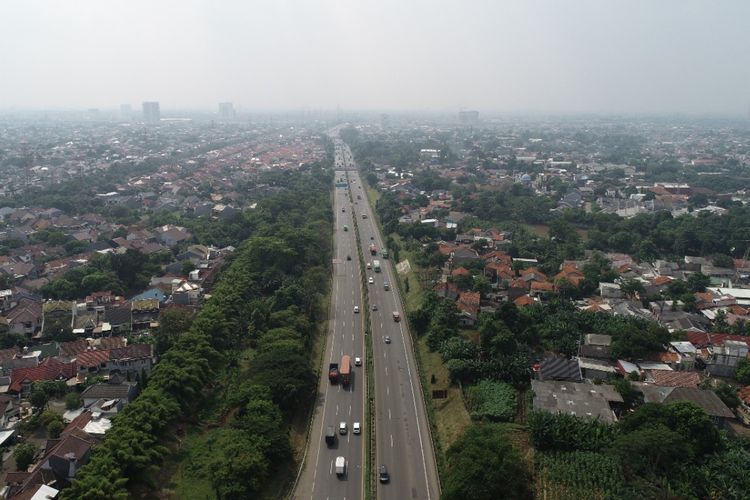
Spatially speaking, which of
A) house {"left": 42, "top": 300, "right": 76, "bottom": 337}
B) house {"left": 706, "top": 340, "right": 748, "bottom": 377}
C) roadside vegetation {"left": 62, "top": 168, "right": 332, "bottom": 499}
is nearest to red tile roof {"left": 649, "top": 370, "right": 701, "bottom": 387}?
house {"left": 706, "top": 340, "right": 748, "bottom": 377}

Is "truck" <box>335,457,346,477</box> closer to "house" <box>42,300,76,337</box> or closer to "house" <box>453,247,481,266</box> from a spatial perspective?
"house" <box>42,300,76,337</box>

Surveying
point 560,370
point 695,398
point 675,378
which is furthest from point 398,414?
point 675,378

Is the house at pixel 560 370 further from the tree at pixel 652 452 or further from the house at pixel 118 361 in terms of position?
the house at pixel 118 361

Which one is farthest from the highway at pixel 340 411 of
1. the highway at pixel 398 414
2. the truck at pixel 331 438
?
the highway at pixel 398 414

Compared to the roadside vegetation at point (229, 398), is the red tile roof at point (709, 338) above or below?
above

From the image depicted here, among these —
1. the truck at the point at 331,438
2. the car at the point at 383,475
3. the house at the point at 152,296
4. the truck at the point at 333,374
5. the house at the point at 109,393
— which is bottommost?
the car at the point at 383,475

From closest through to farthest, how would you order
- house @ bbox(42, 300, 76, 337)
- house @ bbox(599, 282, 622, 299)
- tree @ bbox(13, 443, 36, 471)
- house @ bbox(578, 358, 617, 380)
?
tree @ bbox(13, 443, 36, 471) → house @ bbox(578, 358, 617, 380) → house @ bbox(42, 300, 76, 337) → house @ bbox(599, 282, 622, 299)

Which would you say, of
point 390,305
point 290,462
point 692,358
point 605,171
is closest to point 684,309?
point 692,358
